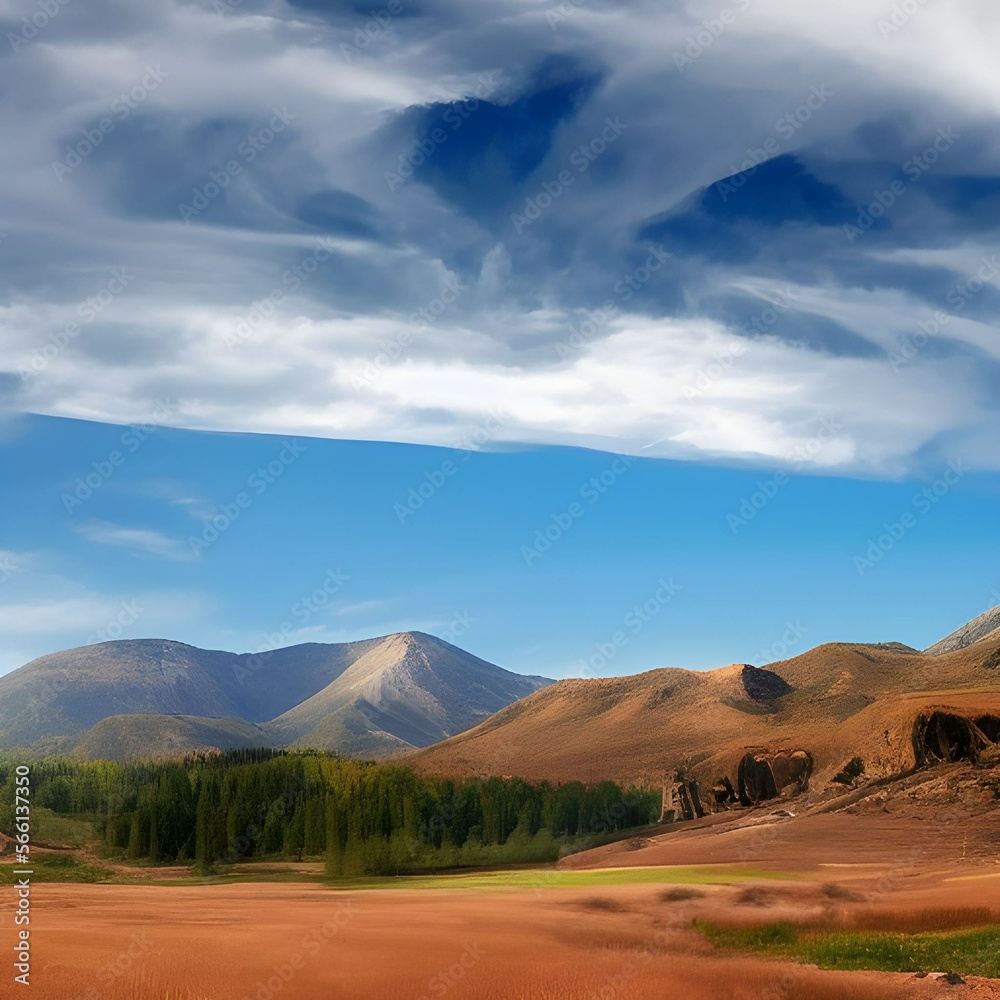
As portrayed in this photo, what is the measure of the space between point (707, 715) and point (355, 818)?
226ft

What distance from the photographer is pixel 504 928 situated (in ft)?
106

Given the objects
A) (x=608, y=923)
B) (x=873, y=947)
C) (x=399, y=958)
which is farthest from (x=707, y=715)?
(x=399, y=958)

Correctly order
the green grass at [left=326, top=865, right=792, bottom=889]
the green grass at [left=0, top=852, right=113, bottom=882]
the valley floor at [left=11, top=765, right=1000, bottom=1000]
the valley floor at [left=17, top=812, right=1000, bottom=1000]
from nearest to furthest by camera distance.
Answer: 1. the valley floor at [left=17, top=812, right=1000, bottom=1000]
2. the valley floor at [left=11, top=765, right=1000, bottom=1000]
3. the green grass at [left=326, top=865, right=792, bottom=889]
4. the green grass at [left=0, top=852, right=113, bottom=882]

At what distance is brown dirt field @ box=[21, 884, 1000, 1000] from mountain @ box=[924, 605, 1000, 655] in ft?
523

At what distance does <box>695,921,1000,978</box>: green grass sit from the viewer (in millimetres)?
31906

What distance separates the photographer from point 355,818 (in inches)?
3157

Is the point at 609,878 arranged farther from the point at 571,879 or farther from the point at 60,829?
the point at 60,829

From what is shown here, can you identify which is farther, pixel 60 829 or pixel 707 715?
pixel 707 715

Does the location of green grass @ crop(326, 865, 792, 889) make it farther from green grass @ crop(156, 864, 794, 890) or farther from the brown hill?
the brown hill

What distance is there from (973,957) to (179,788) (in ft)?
292

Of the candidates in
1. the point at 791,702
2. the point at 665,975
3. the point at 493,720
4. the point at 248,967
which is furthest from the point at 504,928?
the point at 493,720

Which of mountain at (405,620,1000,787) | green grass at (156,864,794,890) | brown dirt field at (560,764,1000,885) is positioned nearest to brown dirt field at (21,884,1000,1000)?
green grass at (156,864,794,890)

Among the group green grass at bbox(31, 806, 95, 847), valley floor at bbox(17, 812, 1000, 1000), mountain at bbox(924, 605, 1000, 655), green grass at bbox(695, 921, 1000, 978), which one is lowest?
green grass at bbox(31, 806, 95, 847)

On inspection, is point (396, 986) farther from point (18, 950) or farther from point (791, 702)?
point (791, 702)
